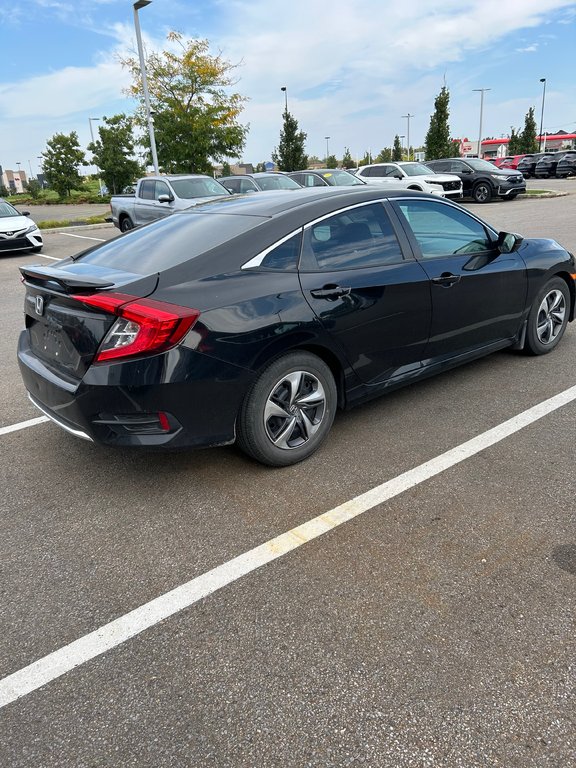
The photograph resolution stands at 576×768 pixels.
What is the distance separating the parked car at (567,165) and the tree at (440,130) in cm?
940

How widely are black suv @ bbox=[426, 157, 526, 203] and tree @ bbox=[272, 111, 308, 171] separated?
54.9 ft

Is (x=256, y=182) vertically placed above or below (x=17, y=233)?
above

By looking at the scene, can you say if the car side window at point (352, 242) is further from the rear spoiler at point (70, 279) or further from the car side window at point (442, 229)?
the rear spoiler at point (70, 279)

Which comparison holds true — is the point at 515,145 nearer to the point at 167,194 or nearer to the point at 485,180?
the point at 485,180

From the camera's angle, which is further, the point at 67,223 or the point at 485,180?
the point at 485,180

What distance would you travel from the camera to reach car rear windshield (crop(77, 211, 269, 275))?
11.4 feet

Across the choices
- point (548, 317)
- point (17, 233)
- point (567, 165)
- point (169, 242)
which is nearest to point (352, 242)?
point (169, 242)

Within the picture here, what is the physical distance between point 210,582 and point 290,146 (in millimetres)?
39093

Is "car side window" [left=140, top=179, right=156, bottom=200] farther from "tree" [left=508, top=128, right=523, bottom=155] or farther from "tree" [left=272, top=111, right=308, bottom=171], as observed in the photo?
"tree" [left=508, top=128, right=523, bottom=155]

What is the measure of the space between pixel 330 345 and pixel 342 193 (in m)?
1.12

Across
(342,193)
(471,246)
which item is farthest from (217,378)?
(471,246)

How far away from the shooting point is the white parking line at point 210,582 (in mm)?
2215

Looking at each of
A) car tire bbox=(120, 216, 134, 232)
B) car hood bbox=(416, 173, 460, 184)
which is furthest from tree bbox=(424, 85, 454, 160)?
car tire bbox=(120, 216, 134, 232)

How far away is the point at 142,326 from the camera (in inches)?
116
